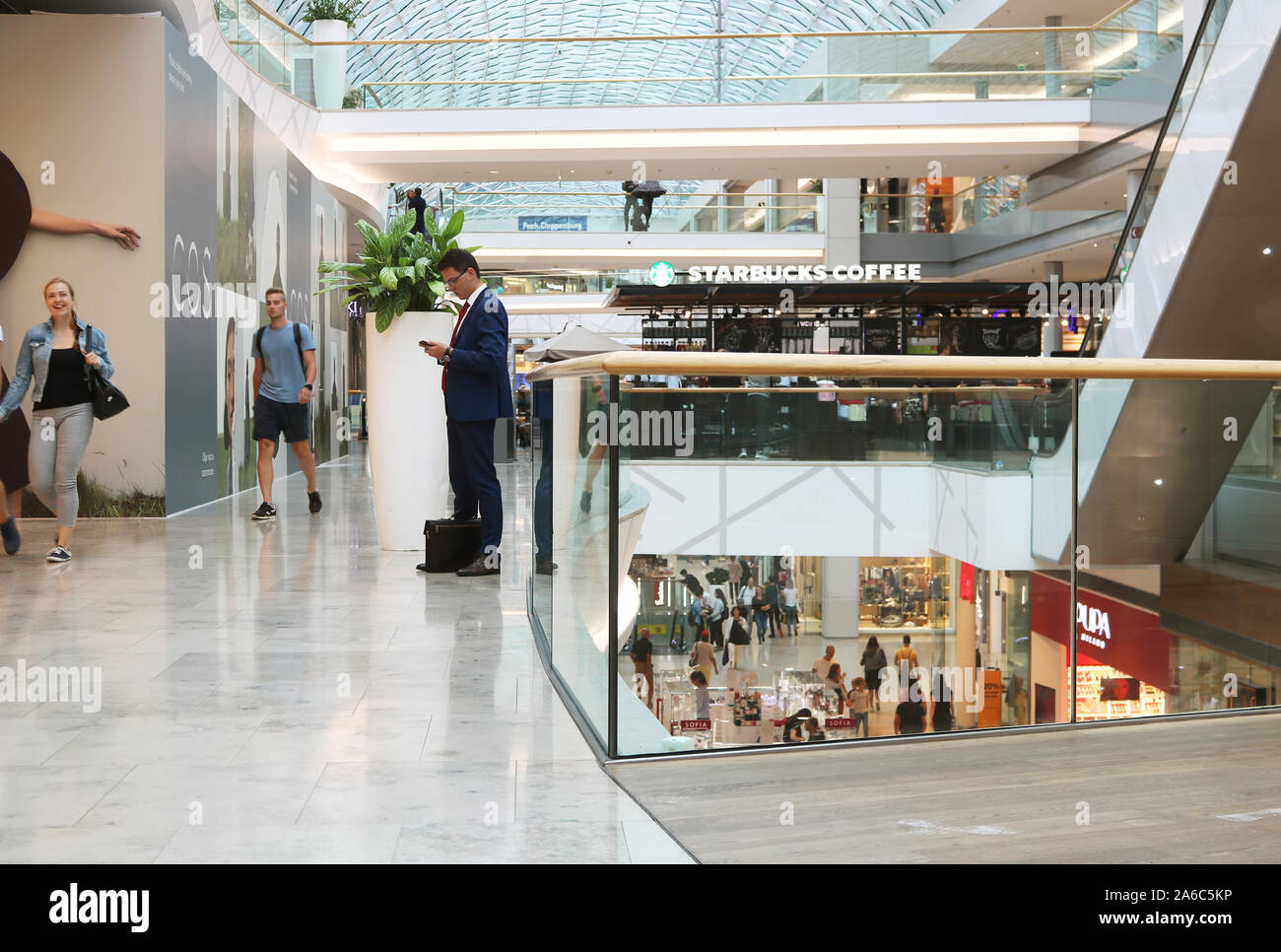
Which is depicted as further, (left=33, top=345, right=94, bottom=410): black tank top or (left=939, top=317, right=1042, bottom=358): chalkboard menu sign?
(left=939, top=317, right=1042, bottom=358): chalkboard menu sign

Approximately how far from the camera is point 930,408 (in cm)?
370

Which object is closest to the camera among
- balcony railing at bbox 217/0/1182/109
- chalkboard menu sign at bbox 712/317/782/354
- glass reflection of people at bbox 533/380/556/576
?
glass reflection of people at bbox 533/380/556/576

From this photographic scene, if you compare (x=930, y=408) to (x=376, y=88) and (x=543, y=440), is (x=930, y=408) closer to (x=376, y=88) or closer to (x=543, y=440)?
(x=543, y=440)

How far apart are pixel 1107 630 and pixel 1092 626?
169 millimetres

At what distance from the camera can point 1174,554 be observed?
4.57 metres

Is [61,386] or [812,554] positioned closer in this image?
[812,554]

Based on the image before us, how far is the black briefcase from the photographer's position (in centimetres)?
648

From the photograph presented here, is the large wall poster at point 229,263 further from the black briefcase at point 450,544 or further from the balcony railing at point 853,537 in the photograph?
the balcony railing at point 853,537

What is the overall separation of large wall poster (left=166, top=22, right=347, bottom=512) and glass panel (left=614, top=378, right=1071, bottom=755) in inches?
263

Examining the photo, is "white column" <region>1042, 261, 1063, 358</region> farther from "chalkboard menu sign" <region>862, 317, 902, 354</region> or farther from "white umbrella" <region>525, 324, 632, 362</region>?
"white umbrella" <region>525, 324, 632, 362</region>

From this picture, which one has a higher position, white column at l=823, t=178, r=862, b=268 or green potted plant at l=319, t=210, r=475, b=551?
white column at l=823, t=178, r=862, b=268

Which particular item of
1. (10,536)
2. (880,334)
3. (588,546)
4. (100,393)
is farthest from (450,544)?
(880,334)

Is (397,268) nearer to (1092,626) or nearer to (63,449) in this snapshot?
(63,449)

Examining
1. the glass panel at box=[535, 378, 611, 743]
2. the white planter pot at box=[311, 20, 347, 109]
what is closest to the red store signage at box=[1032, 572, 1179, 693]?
the glass panel at box=[535, 378, 611, 743]
